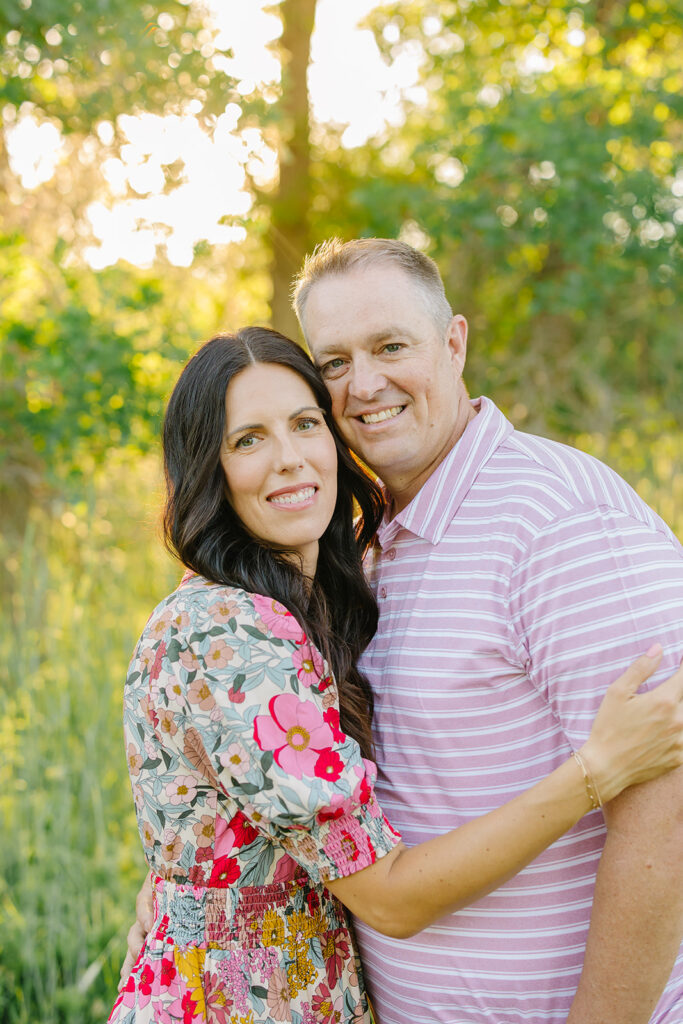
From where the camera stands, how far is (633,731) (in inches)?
62.9

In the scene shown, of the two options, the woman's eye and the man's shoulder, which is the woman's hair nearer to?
the woman's eye

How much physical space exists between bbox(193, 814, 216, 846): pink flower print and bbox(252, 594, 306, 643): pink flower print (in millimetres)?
366

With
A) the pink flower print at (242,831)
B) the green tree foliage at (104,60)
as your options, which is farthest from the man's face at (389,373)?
the green tree foliage at (104,60)

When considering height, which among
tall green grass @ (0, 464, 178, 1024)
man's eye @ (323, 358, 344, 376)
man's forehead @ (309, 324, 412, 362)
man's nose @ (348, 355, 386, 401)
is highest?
man's forehead @ (309, 324, 412, 362)

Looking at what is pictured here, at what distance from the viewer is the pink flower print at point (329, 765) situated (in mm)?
1604

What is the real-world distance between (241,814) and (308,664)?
0.31 meters

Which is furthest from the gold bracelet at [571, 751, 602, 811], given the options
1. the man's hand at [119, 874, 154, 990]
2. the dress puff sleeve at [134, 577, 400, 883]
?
the man's hand at [119, 874, 154, 990]

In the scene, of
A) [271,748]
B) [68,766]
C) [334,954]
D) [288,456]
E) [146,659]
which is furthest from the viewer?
[68,766]

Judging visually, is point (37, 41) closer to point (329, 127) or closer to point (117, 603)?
point (117, 603)

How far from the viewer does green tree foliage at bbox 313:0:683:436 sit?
6.00 meters

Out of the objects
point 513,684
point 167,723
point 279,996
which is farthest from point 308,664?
point 279,996

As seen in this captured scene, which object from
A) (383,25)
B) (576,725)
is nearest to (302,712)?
(576,725)

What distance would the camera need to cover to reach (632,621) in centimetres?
165

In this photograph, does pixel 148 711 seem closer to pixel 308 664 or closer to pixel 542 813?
pixel 308 664
